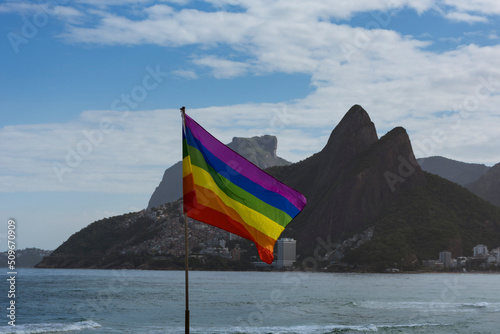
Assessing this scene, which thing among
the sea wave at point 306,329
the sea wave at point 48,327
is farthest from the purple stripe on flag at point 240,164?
the sea wave at point 48,327

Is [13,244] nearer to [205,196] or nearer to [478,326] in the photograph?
[205,196]

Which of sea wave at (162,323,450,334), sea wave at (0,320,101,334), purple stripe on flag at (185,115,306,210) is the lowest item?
sea wave at (162,323,450,334)

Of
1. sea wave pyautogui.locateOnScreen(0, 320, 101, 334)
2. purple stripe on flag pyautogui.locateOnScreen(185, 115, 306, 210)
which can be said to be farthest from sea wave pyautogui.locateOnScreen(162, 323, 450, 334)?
purple stripe on flag pyautogui.locateOnScreen(185, 115, 306, 210)

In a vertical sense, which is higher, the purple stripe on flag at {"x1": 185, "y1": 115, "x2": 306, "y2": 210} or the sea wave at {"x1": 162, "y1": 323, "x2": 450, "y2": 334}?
the purple stripe on flag at {"x1": 185, "y1": 115, "x2": 306, "y2": 210}

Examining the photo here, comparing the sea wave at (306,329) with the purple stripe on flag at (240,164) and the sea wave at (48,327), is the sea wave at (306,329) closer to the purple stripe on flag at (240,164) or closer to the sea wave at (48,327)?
the sea wave at (48,327)

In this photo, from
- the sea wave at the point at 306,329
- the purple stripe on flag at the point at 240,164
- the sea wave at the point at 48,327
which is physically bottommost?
the sea wave at the point at 306,329

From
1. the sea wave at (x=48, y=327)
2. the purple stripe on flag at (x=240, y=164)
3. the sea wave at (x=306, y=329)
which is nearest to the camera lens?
the purple stripe on flag at (x=240, y=164)

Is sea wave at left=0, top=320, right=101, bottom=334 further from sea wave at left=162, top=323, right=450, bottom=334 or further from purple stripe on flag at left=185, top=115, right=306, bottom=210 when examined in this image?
purple stripe on flag at left=185, top=115, right=306, bottom=210
